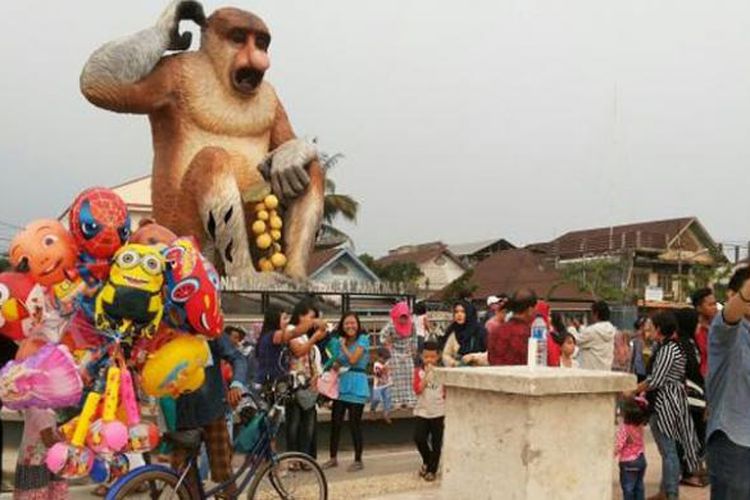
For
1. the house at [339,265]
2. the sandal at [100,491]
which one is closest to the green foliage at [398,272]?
the house at [339,265]

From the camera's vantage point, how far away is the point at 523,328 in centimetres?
634

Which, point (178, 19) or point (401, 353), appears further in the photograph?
point (178, 19)

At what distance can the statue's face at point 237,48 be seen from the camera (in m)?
11.5

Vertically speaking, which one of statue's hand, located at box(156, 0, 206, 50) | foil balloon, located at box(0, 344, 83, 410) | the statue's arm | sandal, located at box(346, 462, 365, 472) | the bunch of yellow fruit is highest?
statue's hand, located at box(156, 0, 206, 50)

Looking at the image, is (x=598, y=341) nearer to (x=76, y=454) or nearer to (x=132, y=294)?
(x=132, y=294)

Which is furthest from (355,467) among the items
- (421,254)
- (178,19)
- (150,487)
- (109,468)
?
(421,254)

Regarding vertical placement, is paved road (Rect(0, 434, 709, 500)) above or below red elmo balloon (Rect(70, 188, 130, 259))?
below

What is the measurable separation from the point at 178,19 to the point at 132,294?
801 centimetres

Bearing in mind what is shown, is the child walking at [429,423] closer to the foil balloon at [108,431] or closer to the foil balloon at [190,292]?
the foil balloon at [190,292]

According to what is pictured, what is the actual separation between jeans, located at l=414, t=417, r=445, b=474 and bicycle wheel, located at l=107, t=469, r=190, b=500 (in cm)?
318

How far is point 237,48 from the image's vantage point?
1157cm

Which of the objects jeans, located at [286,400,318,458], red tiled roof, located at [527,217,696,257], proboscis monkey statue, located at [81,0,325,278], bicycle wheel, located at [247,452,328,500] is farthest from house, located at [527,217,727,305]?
bicycle wheel, located at [247,452,328,500]

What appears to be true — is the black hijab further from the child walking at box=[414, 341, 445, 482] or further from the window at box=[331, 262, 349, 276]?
the window at box=[331, 262, 349, 276]

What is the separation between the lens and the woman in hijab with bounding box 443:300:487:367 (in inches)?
332
